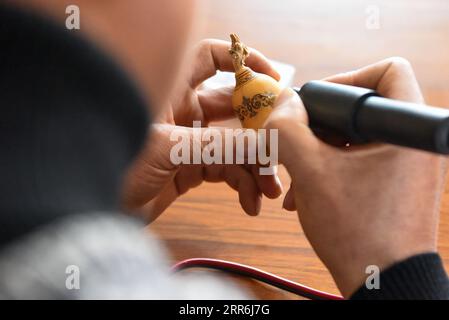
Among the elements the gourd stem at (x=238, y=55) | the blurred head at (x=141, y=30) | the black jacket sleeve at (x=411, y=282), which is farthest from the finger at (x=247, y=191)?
the blurred head at (x=141, y=30)

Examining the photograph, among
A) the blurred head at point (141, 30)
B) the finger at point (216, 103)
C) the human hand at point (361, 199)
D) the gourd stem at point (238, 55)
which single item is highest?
the blurred head at point (141, 30)

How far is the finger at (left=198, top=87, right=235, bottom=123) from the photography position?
2.27 feet

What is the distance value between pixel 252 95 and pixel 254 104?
1 cm

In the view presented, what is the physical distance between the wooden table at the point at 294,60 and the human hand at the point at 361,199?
0.13 m

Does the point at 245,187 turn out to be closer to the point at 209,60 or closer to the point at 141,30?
the point at 209,60

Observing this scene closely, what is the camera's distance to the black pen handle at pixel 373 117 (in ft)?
1.21

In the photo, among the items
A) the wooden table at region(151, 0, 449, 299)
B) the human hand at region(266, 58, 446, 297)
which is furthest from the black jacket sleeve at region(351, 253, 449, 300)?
the wooden table at region(151, 0, 449, 299)

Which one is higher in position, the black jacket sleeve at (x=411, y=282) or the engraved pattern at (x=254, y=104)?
the engraved pattern at (x=254, y=104)

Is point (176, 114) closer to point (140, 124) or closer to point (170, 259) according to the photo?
point (170, 259)

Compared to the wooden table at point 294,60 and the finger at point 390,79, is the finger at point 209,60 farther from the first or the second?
the finger at point 390,79

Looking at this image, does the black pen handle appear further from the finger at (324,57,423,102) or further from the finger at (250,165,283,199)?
the finger at (250,165,283,199)

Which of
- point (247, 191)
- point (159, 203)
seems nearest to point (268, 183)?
point (247, 191)

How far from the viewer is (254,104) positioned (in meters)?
0.57

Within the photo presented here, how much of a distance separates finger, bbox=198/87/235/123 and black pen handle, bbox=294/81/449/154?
20cm
